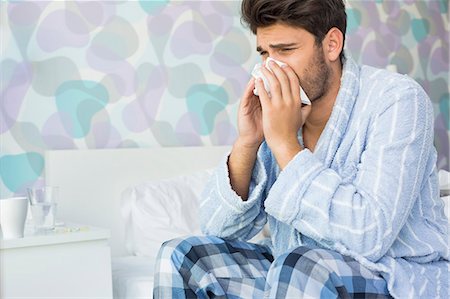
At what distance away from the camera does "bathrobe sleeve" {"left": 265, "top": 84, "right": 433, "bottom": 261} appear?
1312mm

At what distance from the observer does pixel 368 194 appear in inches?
52.7

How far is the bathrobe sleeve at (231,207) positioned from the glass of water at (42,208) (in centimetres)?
54

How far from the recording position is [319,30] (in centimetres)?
156

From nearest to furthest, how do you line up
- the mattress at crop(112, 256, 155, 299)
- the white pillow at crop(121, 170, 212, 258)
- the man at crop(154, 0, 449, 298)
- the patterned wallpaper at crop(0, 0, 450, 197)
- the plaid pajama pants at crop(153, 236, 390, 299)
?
the plaid pajama pants at crop(153, 236, 390, 299) < the man at crop(154, 0, 449, 298) < the mattress at crop(112, 256, 155, 299) < the white pillow at crop(121, 170, 212, 258) < the patterned wallpaper at crop(0, 0, 450, 197)

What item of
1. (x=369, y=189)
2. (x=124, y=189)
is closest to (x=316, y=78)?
(x=369, y=189)

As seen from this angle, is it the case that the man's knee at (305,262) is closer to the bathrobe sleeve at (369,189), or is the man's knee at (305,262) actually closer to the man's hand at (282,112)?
the bathrobe sleeve at (369,189)

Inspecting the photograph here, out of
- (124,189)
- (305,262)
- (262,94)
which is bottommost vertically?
(124,189)

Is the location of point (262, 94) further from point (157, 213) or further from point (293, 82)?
point (157, 213)

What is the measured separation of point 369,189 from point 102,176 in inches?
52.5

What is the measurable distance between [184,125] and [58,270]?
40.0 inches

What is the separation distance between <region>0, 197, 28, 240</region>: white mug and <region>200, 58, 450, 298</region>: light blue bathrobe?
0.56m

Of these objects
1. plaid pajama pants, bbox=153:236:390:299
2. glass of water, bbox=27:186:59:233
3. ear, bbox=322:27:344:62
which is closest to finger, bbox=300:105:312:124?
ear, bbox=322:27:344:62

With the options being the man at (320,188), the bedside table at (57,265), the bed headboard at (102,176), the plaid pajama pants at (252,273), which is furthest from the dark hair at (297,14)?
the bed headboard at (102,176)

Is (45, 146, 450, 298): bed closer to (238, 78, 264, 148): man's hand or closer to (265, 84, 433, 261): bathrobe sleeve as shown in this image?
(238, 78, 264, 148): man's hand
